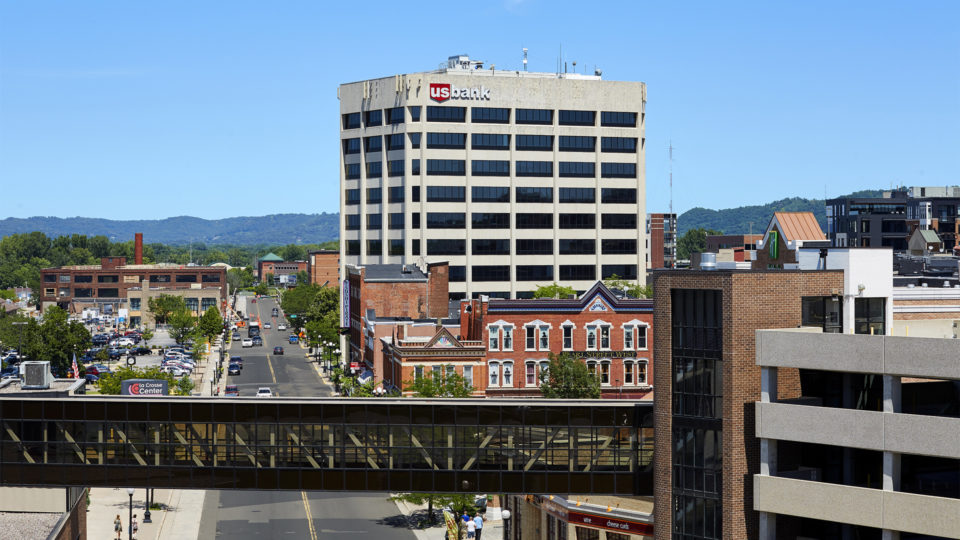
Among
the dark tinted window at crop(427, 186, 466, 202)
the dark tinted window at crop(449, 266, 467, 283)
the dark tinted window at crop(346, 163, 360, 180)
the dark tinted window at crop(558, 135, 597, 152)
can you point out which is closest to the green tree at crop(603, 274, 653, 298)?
the dark tinted window at crop(558, 135, 597, 152)

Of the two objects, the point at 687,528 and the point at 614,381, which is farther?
the point at 614,381

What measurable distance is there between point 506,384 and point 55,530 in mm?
56328

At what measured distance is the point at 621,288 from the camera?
162625mm

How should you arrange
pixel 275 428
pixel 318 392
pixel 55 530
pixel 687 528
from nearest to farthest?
pixel 687 528 < pixel 275 428 < pixel 55 530 < pixel 318 392

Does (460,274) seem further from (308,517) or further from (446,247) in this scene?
(308,517)

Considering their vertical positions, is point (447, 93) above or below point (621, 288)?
above

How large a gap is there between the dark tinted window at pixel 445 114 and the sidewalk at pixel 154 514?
7691 centimetres

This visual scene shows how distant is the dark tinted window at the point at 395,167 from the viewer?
166750 millimetres

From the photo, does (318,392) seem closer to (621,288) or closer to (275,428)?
(621,288)

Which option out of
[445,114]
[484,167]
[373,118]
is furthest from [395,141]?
[484,167]

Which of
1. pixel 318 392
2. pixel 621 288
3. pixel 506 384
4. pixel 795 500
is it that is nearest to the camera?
pixel 795 500

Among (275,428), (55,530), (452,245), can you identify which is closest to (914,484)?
(275,428)

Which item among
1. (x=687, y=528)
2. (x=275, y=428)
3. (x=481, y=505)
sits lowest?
(x=481, y=505)

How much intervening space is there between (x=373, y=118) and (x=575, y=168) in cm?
2814
